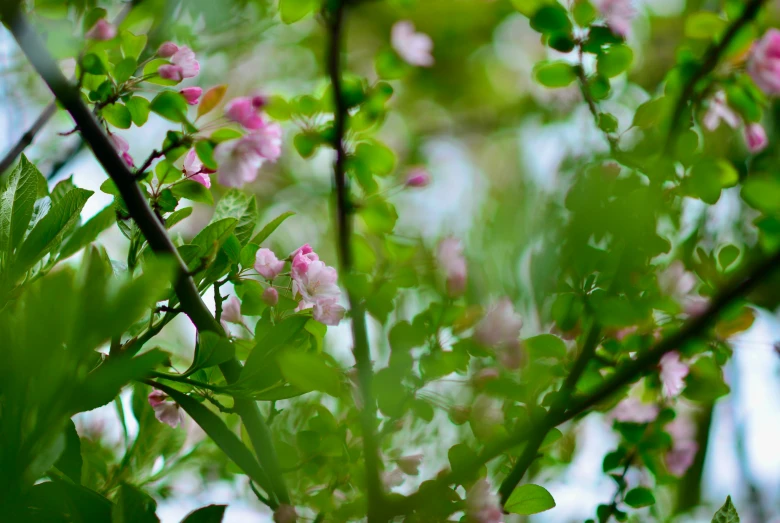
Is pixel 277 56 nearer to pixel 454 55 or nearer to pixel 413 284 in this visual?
pixel 454 55

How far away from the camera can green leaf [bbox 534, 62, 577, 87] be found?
1.62ft

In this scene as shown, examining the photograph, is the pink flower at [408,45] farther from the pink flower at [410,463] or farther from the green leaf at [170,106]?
the pink flower at [410,463]

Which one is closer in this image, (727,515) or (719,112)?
(727,515)

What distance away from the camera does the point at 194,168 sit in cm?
44

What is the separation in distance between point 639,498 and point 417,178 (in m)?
0.30

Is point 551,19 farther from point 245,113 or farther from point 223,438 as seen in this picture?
point 223,438

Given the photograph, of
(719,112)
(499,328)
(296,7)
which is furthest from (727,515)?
(296,7)

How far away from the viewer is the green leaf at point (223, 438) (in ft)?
1.16

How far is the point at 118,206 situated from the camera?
40cm

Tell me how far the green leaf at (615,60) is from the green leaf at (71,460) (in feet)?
1.29

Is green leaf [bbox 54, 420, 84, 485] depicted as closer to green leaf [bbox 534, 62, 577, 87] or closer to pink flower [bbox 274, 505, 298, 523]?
pink flower [bbox 274, 505, 298, 523]

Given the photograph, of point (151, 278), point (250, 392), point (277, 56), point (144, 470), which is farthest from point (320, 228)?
point (151, 278)

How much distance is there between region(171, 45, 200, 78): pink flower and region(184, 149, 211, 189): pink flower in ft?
0.15

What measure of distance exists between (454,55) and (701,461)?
5.18ft
